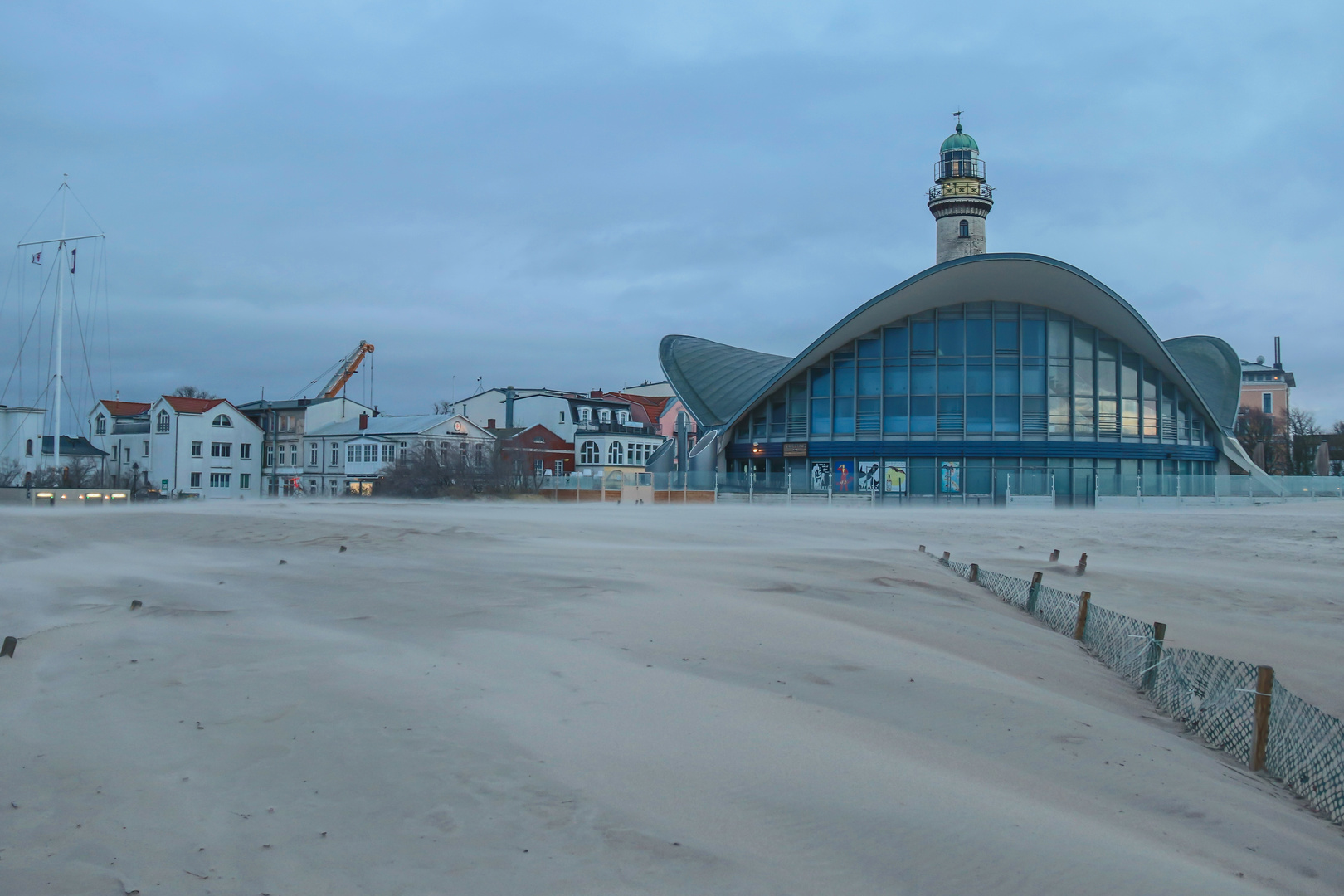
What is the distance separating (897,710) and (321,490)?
209 feet

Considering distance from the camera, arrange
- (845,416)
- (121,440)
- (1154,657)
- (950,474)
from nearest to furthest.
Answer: (1154,657) → (950,474) → (845,416) → (121,440)

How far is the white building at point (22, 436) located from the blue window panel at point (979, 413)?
2217 inches

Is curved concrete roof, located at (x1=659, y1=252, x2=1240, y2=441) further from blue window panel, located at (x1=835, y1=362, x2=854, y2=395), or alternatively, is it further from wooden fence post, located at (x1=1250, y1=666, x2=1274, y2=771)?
wooden fence post, located at (x1=1250, y1=666, x2=1274, y2=771)

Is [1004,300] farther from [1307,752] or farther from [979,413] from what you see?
[1307,752]

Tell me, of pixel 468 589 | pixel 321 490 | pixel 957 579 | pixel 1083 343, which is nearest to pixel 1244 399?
pixel 1083 343

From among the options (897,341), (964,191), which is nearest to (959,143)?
(964,191)

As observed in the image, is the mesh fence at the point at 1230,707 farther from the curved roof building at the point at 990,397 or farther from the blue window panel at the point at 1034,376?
the blue window panel at the point at 1034,376

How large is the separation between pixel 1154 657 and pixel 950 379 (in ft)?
119

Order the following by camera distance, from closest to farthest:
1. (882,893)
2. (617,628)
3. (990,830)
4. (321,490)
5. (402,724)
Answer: (882,893)
(990,830)
(402,724)
(617,628)
(321,490)

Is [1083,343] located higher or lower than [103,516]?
higher

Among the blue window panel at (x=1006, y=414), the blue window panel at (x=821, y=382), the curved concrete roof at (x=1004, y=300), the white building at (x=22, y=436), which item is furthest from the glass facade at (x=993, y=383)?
the white building at (x=22, y=436)

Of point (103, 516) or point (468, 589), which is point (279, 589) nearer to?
point (468, 589)

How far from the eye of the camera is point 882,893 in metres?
4.70

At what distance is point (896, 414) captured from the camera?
4459 centimetres
